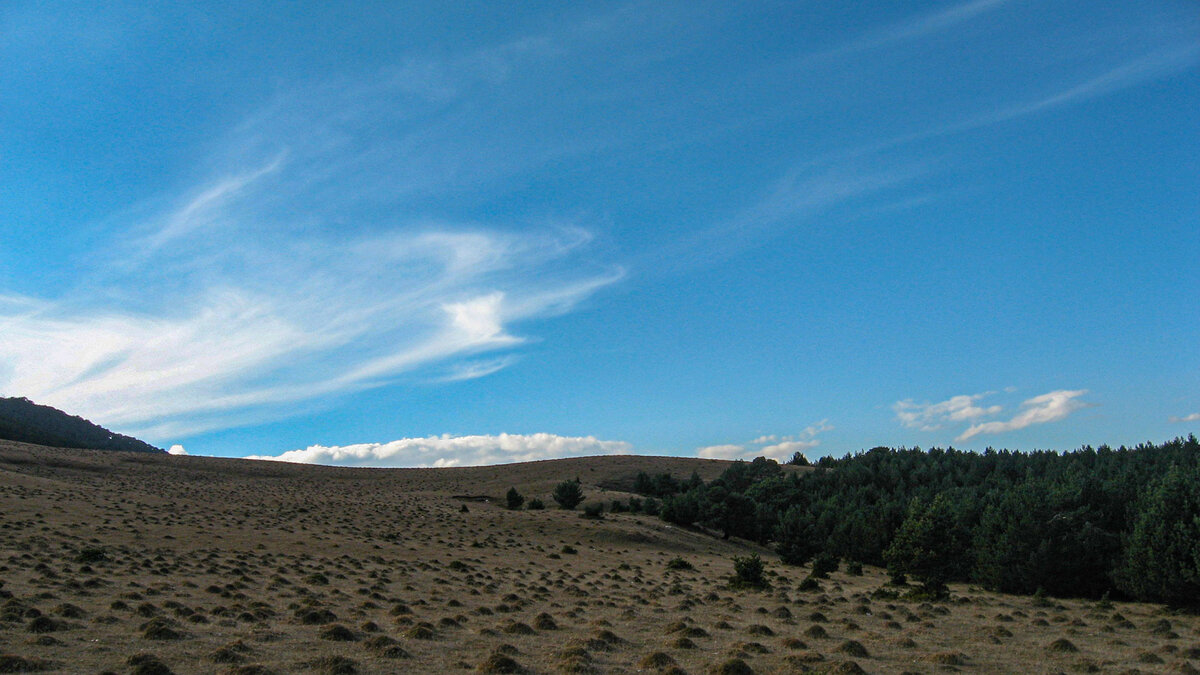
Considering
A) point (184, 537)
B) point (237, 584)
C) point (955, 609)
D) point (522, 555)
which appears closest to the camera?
point (237, 584)

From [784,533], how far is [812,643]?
5478cm

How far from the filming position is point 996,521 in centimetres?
5288

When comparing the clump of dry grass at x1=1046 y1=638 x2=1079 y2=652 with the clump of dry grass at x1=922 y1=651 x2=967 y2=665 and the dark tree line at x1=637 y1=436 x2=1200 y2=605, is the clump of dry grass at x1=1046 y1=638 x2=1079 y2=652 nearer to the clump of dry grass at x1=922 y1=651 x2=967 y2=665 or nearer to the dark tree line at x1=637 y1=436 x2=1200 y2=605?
the clump of dry grass at x1=922 y1=651 x2=967 y2=665

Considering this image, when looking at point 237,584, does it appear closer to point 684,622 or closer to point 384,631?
point 384,631

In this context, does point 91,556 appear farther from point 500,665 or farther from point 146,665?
point 500,665

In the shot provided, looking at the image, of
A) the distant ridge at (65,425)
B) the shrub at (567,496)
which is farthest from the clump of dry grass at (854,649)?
the distant ridge at (65,425)

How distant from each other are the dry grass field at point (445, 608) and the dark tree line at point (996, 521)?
3.79 meters

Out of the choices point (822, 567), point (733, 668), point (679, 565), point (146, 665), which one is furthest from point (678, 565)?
point (146, 665)

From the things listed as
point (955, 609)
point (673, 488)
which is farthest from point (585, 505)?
point (955, 609)

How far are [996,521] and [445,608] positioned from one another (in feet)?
148

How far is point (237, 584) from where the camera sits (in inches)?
1121

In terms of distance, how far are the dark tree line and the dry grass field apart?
3.79 m

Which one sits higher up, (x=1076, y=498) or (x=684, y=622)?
(x=1076, y=498)

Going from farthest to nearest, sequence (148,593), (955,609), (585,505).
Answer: (585,505)
(955,609)
(148,593)
